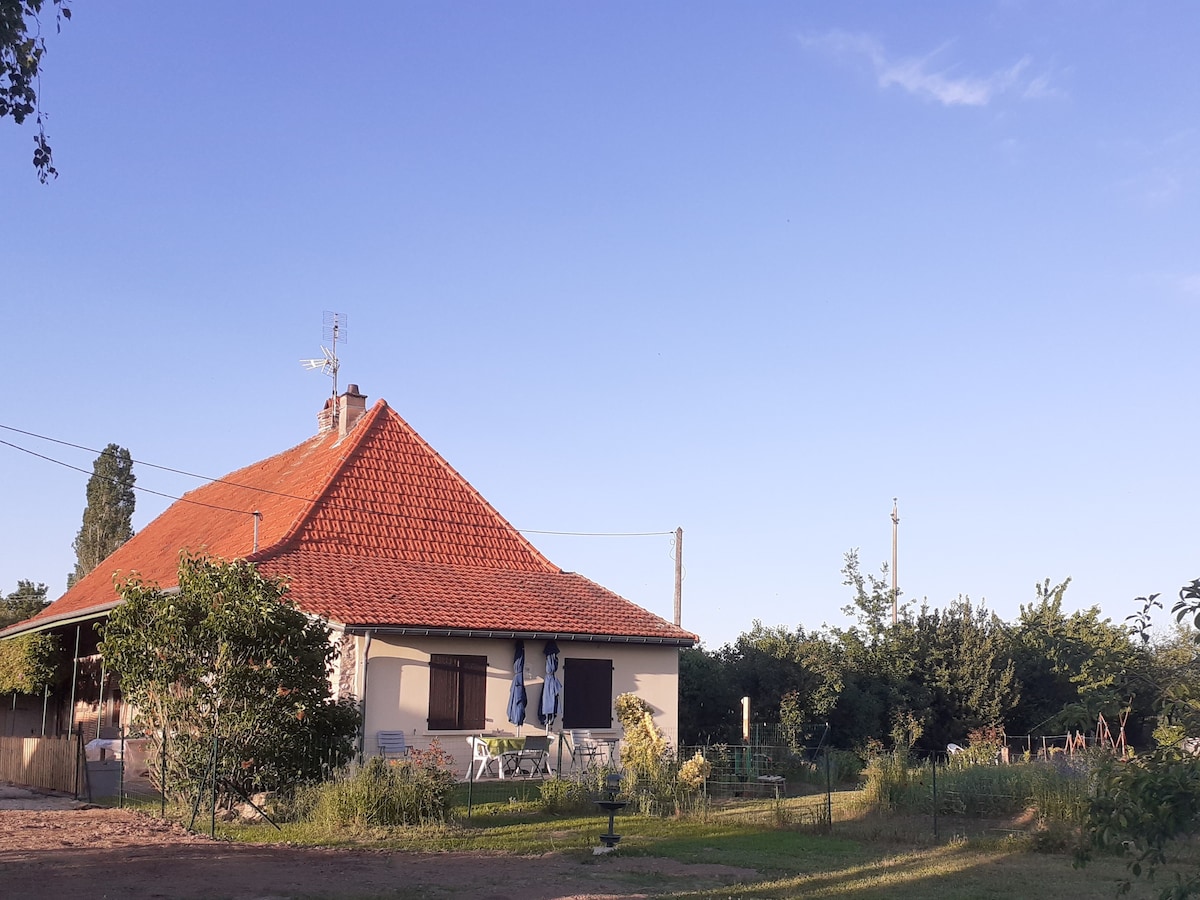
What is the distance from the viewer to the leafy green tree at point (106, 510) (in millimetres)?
44500

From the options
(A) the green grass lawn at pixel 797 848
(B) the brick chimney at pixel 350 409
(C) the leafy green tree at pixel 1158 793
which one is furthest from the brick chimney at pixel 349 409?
(C) the leafy green tree at pixel 1158 793

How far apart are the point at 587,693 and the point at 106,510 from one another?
2963 cm

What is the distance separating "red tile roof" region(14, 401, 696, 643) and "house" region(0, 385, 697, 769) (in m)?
0.04

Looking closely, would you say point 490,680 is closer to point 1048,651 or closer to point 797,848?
point 797,848

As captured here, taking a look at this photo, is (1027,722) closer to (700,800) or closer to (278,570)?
(700,800)

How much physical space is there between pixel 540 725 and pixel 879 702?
37.0 feet

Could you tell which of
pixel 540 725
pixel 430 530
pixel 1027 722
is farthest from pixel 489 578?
pixel 1027 722

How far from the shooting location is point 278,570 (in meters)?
20.3

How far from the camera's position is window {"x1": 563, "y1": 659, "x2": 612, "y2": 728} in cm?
2141

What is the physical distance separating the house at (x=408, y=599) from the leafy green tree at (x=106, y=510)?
1608 cm

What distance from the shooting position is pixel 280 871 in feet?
36.8

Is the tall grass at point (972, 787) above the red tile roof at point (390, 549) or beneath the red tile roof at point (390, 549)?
beneath

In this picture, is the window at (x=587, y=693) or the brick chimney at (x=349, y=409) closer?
the window at (x=587, y=693)

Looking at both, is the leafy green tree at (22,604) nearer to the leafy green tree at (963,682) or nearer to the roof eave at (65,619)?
the roof eave at (65,619)
